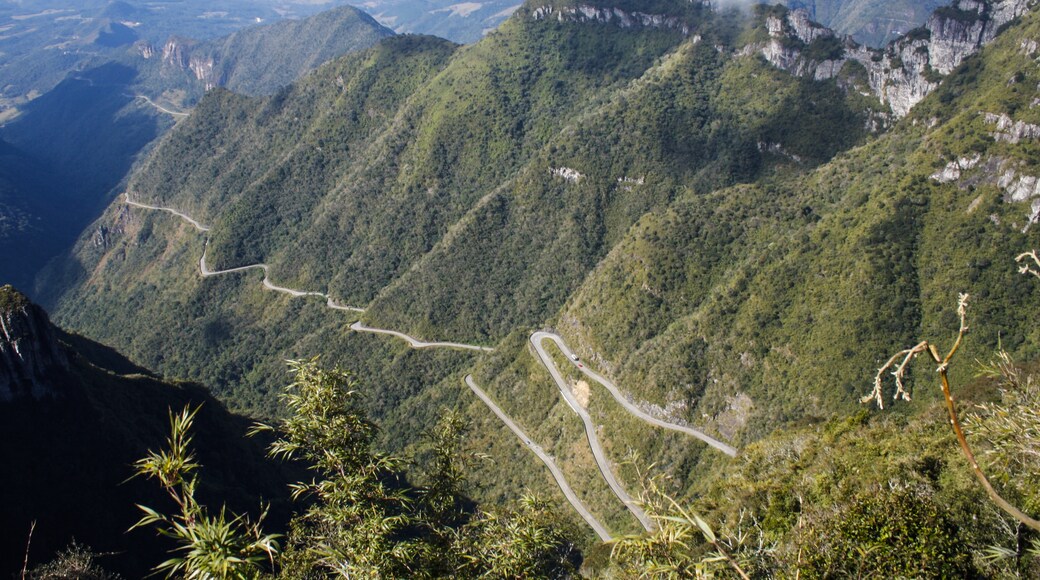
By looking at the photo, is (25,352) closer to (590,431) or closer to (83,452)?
(83,452)

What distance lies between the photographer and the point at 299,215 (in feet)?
618

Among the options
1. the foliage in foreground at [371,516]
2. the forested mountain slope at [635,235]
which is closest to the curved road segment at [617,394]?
the forested mountain slope at [635,235]

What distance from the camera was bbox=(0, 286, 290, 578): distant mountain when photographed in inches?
2231

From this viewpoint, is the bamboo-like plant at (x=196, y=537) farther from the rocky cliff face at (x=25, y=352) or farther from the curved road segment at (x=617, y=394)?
the curved road segment at (x=617, y=394)

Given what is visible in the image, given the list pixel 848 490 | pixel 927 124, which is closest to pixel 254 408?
pixel 848 490

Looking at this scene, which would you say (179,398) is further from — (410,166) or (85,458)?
(410,166)

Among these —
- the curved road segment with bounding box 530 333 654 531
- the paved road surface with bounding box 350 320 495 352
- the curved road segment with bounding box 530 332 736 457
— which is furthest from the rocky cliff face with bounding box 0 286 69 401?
the paved road surface with bounding box 350 320 495 352

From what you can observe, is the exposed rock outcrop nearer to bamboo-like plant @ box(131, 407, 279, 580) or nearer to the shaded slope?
the shaded slope

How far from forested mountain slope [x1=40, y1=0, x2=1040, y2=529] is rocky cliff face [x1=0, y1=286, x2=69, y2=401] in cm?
5541

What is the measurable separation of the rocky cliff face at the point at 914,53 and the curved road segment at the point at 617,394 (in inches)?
3328

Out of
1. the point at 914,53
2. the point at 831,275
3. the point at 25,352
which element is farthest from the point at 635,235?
the point at 25,352

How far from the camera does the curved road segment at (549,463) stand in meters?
81.6

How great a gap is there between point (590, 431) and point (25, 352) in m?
67.9

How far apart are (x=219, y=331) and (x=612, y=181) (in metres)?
102
